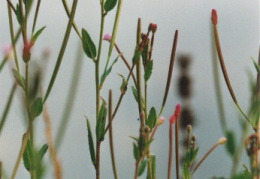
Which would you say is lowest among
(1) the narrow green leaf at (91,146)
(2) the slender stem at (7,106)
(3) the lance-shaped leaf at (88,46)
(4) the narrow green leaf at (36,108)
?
(1) the narrow green leaf at (91,146)

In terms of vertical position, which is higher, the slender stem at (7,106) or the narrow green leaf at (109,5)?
the narrow green leaf at (109,5)

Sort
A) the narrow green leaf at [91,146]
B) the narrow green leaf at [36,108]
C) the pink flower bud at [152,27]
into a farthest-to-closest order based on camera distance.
A: the pink flower bud at [152,27] → the narrow green leaf at [91,146] → the narrow green leaf at [36,108]

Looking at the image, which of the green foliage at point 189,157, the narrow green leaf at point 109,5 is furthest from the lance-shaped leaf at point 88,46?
the green foliage at point 189,157

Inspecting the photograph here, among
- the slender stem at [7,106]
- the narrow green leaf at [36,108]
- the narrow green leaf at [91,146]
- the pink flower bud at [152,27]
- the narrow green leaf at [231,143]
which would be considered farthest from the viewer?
the pink flower bud at [152,27]

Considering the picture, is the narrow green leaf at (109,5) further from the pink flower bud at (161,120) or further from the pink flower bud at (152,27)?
the pink flower bud at (161,120)

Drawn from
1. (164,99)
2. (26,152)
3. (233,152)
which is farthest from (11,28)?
(233,152)

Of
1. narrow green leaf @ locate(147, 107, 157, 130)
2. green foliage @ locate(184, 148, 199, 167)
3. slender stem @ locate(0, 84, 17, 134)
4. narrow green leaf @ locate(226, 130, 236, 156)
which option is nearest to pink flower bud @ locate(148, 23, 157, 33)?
narrow green leaf @ locate(147, 107, 157, 130)
